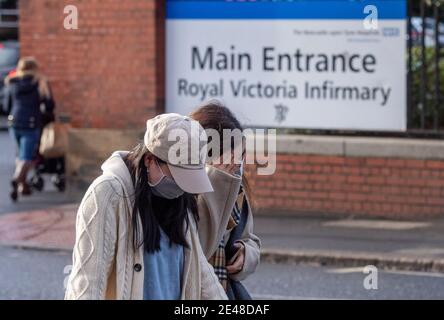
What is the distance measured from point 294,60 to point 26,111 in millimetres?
3495

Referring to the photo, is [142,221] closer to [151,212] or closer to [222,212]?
[151,212]

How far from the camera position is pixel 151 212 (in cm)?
349

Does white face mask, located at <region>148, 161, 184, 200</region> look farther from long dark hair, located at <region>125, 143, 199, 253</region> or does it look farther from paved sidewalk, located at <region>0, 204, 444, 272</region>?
paved sidewalk, located at <region>0, 204, 444, 272</region>

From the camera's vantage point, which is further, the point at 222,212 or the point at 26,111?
the point at 26,111

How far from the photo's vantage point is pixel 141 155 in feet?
11.6

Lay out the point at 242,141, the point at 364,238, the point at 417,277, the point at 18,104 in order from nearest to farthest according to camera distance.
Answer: the point at 242,141, the point at 417,277, the point at 364,238, the point at 18,104

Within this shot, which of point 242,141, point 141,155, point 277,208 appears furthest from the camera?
point 277,208

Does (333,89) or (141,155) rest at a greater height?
(333,89)

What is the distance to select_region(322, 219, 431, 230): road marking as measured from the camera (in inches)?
429

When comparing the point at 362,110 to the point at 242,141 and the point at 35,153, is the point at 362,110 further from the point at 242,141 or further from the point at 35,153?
the point at 242,141

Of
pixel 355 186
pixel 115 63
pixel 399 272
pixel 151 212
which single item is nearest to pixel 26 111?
pixel 115 63

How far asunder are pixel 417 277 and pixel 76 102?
555 centimetres

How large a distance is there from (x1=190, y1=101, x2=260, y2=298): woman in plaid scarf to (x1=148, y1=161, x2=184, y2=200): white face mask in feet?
1.59

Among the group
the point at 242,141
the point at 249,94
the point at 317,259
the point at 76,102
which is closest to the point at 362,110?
the point at 249,94
